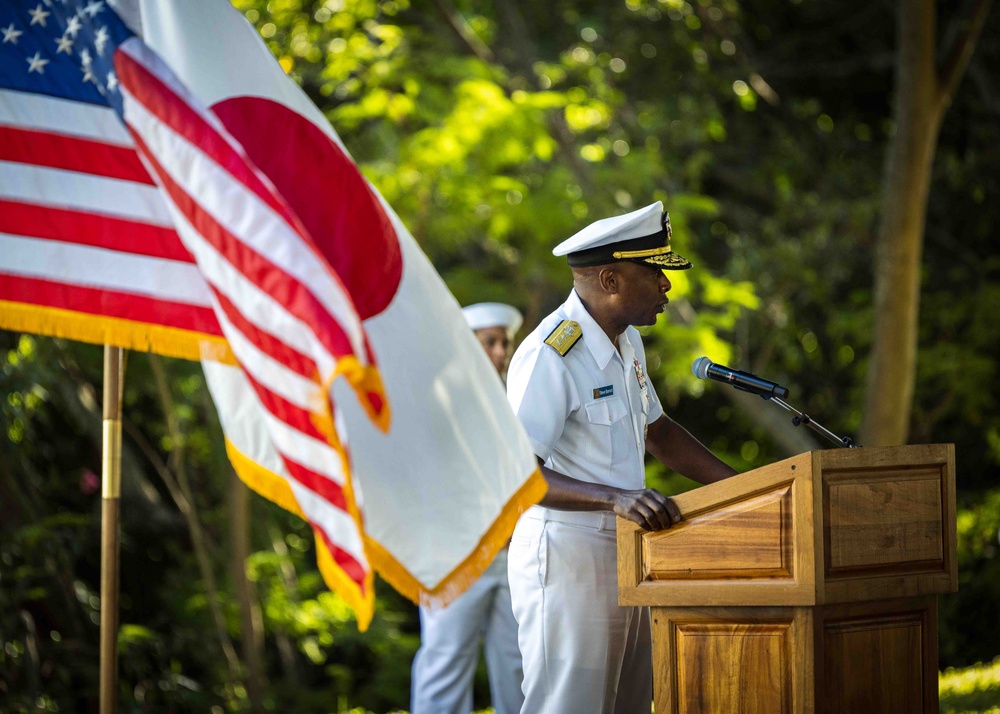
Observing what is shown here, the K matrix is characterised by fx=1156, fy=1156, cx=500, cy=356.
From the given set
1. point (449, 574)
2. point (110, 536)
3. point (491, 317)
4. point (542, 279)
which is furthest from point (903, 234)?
point (110, 536)

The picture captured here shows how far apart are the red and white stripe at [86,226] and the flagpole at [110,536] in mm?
167

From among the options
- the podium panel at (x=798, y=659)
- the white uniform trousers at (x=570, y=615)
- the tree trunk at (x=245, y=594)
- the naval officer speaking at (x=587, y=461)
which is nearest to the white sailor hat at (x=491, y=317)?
the naval officer speaking at (x=587, y=461)

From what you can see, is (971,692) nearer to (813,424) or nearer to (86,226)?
(813,424)

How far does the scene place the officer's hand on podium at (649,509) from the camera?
3.08 metres

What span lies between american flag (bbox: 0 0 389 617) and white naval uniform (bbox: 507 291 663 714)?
0.89 m

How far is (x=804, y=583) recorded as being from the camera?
9.29 feet

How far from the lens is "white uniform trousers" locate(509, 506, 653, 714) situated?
332 centimetres

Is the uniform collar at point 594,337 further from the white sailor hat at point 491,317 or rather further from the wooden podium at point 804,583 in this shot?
the white sailor hat at point 491,317

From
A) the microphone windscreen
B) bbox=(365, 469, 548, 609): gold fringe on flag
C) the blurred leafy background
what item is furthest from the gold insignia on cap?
the blurred leafy background

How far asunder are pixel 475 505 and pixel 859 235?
931 centimetres

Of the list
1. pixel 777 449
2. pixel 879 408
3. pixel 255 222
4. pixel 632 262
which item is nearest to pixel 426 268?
pixel 255 222

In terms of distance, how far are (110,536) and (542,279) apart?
6224mm

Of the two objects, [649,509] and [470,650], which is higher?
[649,509]

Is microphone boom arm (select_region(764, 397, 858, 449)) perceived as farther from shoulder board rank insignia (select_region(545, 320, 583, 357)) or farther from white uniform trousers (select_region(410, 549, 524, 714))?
white uniform trousers (select_region(410, 549, 524, 714))
